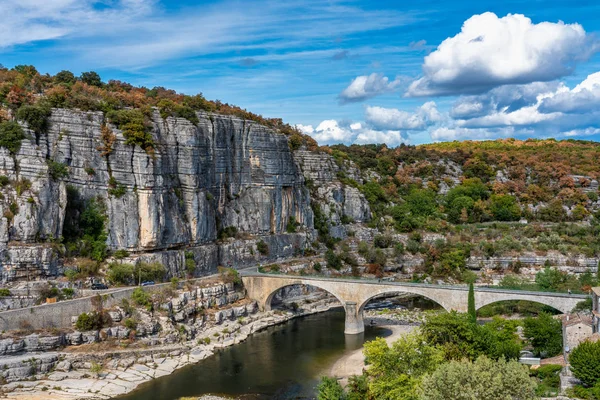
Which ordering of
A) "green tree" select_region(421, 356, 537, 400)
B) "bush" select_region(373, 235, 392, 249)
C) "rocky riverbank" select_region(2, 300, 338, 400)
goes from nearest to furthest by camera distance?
1. "green tree" select_region(421, 356, 537, 400)
2. "rocky riverbank" select_region(2, 300, 338, 400)
3. "bush" select_region(373, 235, 392, 249)

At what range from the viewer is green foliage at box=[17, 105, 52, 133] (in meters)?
50.2

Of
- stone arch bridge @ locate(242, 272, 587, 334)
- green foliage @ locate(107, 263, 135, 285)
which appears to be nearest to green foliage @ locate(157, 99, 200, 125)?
green foliage @ locate(107, 263, 135, 285)

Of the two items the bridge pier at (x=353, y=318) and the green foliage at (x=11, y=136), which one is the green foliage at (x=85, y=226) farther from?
the bridge pier at (x=353, y=318)

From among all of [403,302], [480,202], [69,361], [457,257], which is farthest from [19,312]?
[480,202]

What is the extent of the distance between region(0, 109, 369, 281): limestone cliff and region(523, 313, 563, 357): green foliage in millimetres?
32153

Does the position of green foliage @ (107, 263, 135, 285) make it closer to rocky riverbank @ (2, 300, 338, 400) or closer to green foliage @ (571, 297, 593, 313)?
rocky riverbank @ (2, 300, 338, 400)

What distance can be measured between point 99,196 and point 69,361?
18.6 m

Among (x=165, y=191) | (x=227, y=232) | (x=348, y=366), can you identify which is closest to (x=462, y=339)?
(x=348, y=366)

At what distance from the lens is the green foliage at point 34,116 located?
50219mm

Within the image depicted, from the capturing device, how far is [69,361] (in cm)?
3891

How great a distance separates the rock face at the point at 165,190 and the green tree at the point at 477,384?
34635 millimetres

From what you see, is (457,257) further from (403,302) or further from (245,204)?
(245,204)

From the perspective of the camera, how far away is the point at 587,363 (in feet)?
99.6

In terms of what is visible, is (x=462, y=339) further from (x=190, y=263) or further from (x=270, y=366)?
(x=190, y=263)
